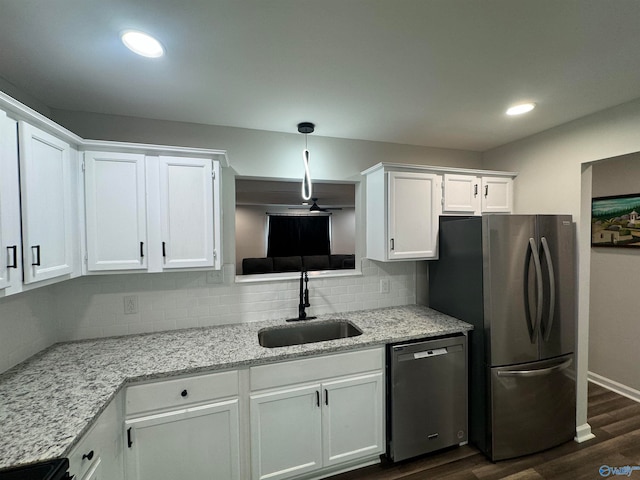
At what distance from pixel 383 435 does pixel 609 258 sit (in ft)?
9.69

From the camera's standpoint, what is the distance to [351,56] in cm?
133

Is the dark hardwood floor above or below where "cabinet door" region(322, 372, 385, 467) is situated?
below

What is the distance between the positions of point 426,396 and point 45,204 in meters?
2.57

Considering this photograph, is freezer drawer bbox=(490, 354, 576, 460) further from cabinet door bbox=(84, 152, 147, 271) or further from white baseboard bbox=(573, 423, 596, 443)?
cabinet door bbox=(84, 152, 147, 271)

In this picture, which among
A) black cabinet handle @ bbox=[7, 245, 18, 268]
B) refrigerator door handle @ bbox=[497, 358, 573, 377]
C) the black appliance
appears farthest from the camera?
refrigerator door handle @ bbox=[497, 358, 573, 377]

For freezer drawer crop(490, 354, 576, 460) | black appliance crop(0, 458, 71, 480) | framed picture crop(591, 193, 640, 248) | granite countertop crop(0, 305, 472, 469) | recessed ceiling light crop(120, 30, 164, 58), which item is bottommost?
freezer drawer crop(490, 354, 576, 460)

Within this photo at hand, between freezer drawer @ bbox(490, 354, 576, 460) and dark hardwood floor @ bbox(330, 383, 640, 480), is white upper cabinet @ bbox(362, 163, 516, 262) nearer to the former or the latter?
freezer drawer @ bbox(490, 354, 576, 460)

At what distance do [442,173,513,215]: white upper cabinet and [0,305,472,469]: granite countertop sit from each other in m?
0.99

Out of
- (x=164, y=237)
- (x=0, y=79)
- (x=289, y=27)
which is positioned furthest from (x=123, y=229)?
(x=289, y=27)

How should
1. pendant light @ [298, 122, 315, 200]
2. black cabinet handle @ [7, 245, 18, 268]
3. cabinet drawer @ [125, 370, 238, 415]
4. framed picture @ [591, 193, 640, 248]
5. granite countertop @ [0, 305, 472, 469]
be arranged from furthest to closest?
framed picture @ [591, 193, 640, 248] < pendant light @ [298, 122, 315, 200] < cabinet drawer @ [125, 370, 238, 415] < black cabinet handle @ [7, 245, 18, 268] < granite countertop @ [0, 305, 472, 469]

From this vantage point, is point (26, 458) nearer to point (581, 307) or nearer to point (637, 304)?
point (581, 307)

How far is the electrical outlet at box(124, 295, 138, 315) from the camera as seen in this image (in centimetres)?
201

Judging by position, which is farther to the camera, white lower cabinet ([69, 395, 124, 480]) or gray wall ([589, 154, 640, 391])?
gray wall ([589, 154, 640, 391])

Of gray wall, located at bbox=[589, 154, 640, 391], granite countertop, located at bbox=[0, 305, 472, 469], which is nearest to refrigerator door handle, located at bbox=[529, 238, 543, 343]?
granite countertop, located at bbox=[0, 305, 472, 469]
